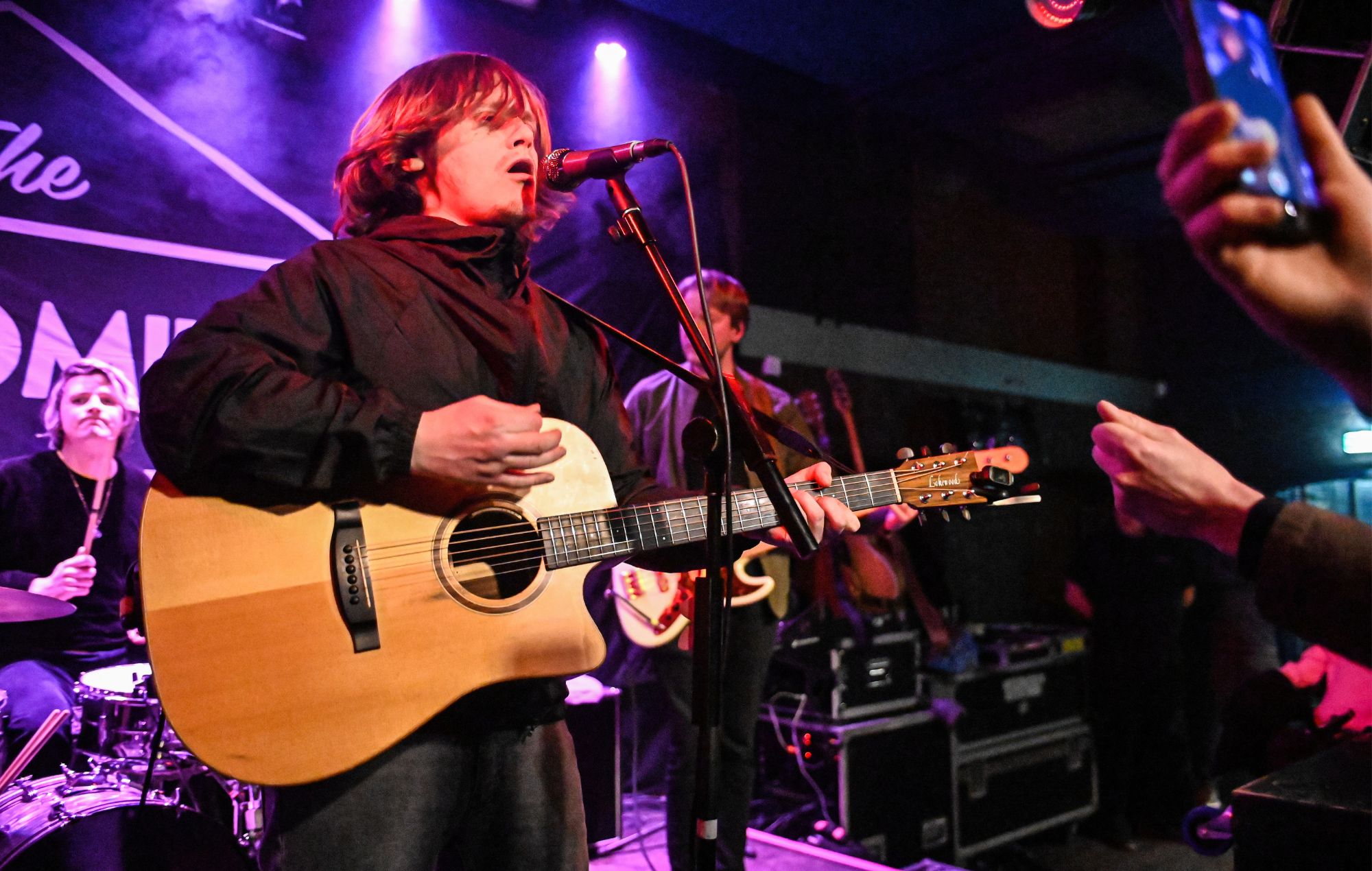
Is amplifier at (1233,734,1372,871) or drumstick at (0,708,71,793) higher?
amplifier at (1233,734,1372,871)

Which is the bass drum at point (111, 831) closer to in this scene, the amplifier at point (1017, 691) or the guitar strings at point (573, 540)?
the guitar strings at point (573, 540)

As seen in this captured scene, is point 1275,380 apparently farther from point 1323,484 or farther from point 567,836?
point 567,836

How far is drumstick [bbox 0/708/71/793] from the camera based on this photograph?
10.1 ft

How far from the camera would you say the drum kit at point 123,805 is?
8.89ft

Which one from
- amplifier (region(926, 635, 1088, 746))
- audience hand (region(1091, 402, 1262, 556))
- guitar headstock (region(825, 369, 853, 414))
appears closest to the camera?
audience hand (region(1091, 402, 1262, 556))

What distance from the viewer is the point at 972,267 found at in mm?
9547

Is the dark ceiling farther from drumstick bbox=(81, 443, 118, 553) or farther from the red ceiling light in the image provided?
the red ceiling light

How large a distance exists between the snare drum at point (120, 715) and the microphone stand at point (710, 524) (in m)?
2.56

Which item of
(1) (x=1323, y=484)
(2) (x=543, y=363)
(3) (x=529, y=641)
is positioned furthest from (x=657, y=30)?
(1) (x=1323, y=484)

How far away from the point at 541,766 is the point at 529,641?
25 centimetres

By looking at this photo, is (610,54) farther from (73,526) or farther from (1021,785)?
(1021,785)

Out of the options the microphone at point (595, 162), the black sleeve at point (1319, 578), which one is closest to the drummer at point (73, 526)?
the microphone at point (595, 162)

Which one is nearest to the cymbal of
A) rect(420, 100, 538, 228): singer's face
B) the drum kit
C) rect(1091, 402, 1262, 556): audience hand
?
the drum kit

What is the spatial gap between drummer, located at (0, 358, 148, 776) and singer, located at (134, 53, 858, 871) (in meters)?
2.67
